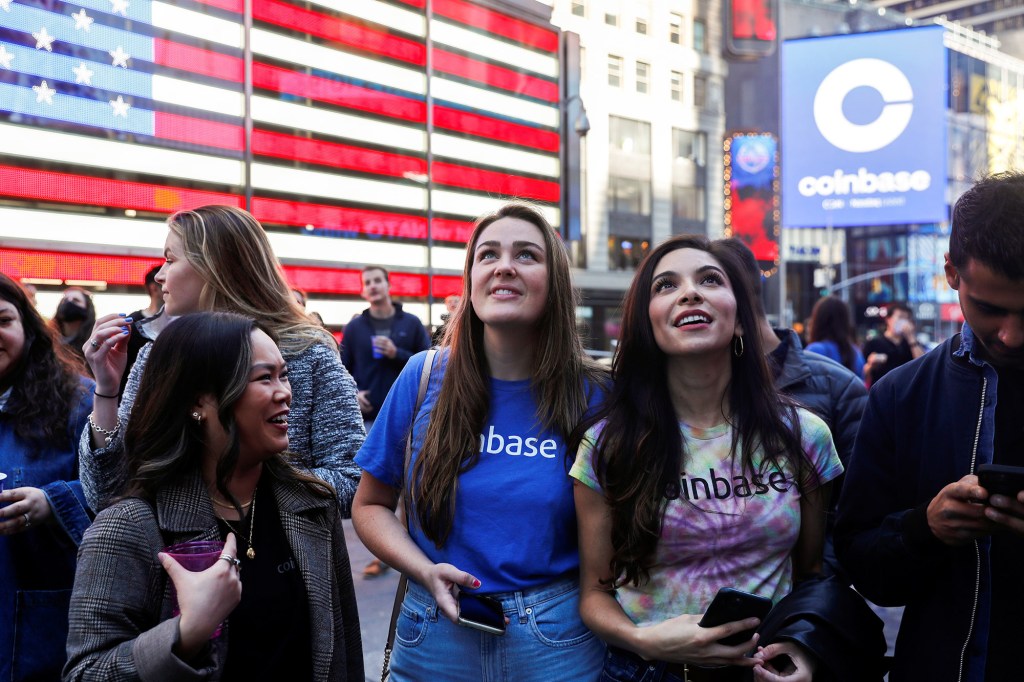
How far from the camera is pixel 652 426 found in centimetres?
232

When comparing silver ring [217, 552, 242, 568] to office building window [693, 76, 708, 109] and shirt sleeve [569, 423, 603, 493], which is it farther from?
office building window [693, 76, 708, 109]

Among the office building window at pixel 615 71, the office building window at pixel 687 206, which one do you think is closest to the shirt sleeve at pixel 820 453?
the office building window at pixel 615 71

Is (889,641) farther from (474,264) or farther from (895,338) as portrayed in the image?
(895,338)

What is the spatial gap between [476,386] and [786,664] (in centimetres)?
108

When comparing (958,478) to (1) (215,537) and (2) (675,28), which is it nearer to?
(1) (215,537)

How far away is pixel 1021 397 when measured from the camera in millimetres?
2041

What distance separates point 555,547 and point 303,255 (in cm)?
849

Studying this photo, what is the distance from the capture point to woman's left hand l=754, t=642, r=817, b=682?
1.96m

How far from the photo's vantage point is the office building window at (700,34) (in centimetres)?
2120

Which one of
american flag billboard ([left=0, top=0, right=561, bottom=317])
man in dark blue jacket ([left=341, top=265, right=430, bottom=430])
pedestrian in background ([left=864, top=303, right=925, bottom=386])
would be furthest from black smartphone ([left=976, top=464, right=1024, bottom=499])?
pedestrian in background ([left=864, top=303, right=925, bottom=386])

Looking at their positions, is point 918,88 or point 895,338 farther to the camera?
point 918,88

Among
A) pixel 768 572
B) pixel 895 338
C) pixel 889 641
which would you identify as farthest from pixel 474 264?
pixel 895 338

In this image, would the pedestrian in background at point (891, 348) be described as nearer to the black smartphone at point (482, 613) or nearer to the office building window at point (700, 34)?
the black smartphone at point (482, 613)

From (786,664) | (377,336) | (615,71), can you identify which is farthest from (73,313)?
(615,71)
